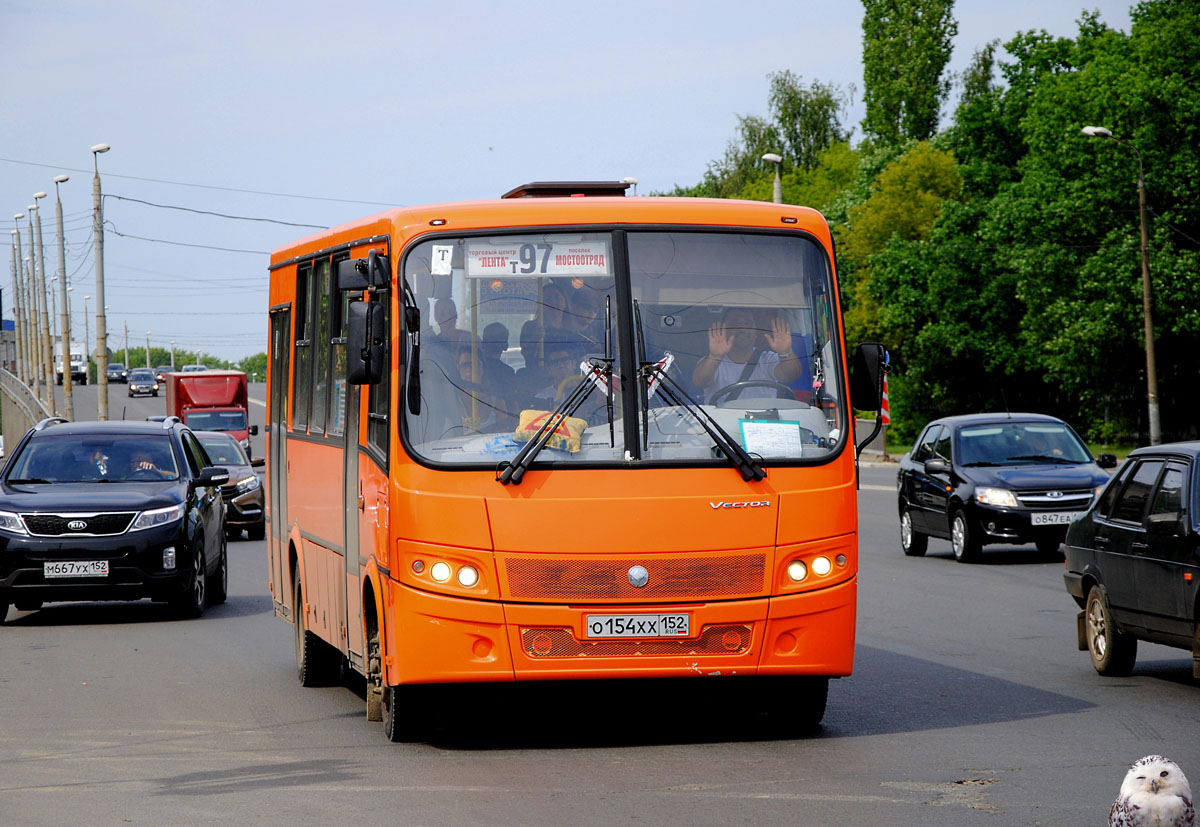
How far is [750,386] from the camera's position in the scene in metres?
9.26

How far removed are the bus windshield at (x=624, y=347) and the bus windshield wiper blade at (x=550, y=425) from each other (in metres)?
0.01

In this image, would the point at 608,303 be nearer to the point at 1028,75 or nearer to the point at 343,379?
the point at 343,379

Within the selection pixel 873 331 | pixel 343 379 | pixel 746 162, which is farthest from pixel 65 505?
pixel 746 162

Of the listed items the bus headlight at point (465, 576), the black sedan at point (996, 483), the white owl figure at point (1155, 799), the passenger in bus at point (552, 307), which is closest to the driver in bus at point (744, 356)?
the passenger in bus at point (552, 307)

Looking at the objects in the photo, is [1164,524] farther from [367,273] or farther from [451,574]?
[367,273]

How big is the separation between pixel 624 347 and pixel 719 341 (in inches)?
19.6

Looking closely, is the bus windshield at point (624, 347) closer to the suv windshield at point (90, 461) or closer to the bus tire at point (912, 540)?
the suv windshield at point (90, 461)

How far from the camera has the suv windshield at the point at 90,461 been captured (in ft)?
56.7

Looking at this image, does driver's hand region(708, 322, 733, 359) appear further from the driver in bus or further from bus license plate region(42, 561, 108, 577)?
bus license plate region(42, 561, 108, 577)

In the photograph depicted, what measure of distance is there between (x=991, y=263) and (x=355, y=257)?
5528 cm

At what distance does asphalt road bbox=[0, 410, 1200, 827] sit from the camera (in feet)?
24.8

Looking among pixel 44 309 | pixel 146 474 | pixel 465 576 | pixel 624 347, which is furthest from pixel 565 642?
pixel 44 309

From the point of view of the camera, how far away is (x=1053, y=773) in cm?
818

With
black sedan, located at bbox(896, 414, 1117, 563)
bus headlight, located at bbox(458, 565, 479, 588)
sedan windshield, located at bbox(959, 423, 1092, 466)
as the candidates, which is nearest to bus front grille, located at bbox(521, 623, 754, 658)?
bus headlight, located at bbox(458, 565, 479, 588)
